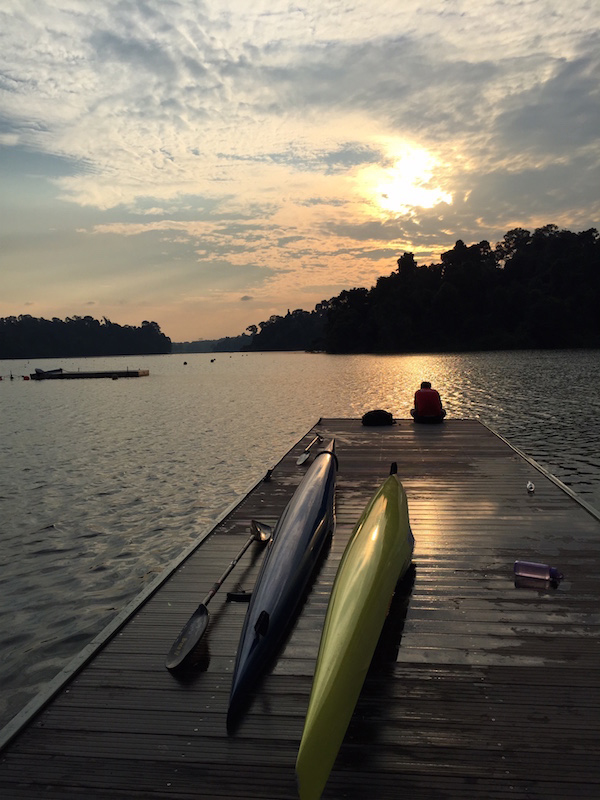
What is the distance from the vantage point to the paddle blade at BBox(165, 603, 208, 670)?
640cm

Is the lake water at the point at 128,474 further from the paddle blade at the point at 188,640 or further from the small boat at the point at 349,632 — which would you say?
the small boat at the point at 349,632

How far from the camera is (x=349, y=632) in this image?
18.9 ft

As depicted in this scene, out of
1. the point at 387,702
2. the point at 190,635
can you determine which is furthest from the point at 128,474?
the point at 387,702

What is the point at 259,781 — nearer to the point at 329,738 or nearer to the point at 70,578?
the point at 329,738

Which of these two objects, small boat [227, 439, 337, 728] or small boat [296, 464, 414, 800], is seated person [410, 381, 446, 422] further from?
small boat [296, 464, 414, 800]

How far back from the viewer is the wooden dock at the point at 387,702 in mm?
4695

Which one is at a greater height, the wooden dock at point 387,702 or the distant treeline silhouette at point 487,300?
the distant treeline silhouette at point 487,300

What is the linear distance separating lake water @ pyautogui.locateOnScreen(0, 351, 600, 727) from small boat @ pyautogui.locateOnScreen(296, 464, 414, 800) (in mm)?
5342

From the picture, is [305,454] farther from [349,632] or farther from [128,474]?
[349,632]

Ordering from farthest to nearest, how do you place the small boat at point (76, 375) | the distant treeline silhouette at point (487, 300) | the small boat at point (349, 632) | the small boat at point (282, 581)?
1. the distant treeline silhouette at point (487, 300)
2. the small boat at point (76, 375)
3. the small boat at point (282, 581)
4. the small boat at point (349, 632)

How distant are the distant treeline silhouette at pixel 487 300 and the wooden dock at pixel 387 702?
482ft

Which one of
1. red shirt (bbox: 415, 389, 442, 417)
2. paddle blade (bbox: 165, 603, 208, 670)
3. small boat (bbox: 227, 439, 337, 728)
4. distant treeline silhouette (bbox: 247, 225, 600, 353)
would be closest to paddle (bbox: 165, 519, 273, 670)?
paddle blade (bbox: 165, 603, 208, 670)

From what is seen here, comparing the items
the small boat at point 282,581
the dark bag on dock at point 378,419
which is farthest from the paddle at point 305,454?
the small boat at point 282,581

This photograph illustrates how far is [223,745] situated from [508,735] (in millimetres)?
2605
